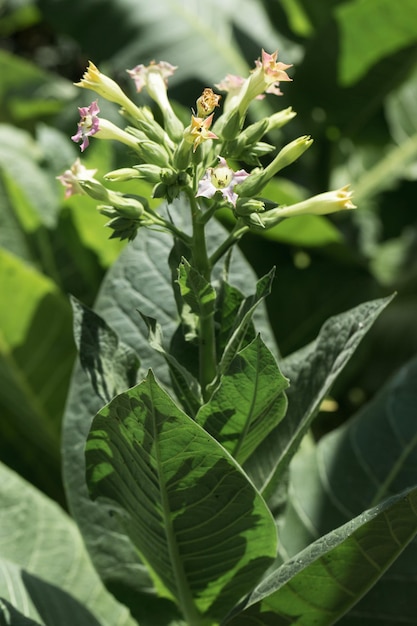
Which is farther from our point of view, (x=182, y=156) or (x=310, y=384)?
(x=310, y=384)

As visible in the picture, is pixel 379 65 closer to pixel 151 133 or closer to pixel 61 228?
pixel 61 228

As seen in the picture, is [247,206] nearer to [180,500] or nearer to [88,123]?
[88,123]

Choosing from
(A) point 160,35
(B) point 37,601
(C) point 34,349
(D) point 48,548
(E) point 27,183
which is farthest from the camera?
(A) point 160,35

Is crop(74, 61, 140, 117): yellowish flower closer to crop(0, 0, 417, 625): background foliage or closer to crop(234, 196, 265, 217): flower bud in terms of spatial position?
crop(234, 196, 265, 217): flower bud

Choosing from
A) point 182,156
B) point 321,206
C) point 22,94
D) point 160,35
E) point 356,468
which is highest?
point 22,94

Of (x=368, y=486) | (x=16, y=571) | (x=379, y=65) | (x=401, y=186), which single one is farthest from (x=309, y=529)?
(x=401, y=186)

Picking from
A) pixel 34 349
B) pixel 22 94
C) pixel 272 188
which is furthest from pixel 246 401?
pixel 22 94
